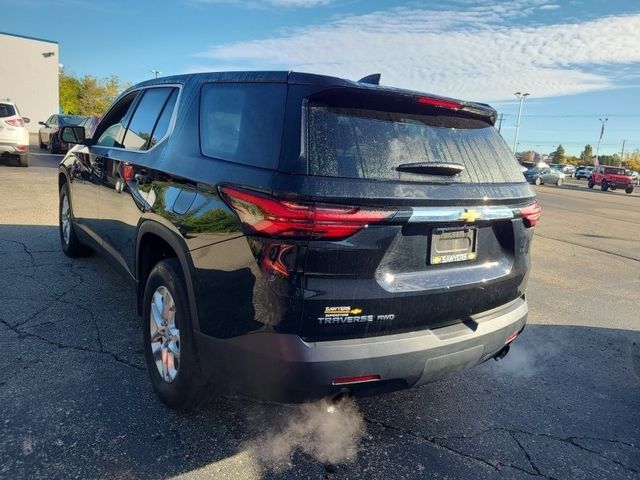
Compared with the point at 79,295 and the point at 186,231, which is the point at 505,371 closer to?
the point at 186,231

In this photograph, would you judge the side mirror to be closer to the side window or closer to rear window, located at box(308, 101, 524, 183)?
the side window

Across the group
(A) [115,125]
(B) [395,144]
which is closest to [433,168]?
(B) [395,144]

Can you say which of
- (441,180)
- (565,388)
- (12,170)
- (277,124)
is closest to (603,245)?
(565,388)

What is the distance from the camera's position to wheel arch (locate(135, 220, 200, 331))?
99.3 inches

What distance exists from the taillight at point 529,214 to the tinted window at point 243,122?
149 centimetres

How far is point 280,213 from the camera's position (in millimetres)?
2053

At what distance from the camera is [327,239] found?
206cm

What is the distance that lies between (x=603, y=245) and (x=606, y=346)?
6080 mm

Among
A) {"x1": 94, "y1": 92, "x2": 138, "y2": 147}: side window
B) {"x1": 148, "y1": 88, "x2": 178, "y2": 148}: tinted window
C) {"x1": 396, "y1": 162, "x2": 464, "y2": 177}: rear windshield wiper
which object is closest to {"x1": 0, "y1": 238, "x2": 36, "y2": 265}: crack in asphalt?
{"x1": 94, "y1": 92, "x2": 138, "y2": 147}: side window

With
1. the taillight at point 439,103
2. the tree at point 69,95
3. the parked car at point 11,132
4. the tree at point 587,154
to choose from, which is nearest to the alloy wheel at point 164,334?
the taillight at point 439,103

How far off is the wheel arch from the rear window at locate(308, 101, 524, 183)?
914mm

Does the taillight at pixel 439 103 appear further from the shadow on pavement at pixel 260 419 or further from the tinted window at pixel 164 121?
the shadow on pavement at pixel 260 419

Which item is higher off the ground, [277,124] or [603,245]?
[277,124]

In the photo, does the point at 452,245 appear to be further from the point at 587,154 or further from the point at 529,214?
the point at 587,154
